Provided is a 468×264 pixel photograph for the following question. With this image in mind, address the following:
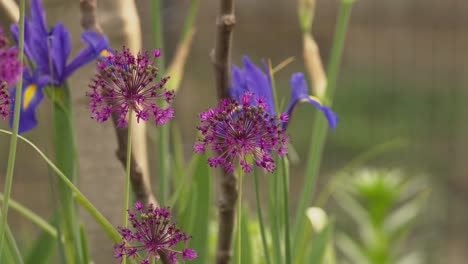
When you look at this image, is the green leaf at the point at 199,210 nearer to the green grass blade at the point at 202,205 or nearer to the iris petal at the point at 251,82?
the green grass blade at the point at 202,205

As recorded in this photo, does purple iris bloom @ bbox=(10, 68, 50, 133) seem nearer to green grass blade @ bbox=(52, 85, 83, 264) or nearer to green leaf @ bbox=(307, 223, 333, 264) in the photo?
green grass blade @ bbox=(52, 85, 83, 264)

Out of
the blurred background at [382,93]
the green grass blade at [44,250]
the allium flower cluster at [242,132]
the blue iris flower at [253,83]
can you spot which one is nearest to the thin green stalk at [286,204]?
the blue iris flower at [253,83]

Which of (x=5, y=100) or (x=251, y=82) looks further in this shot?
(x=251, y=82)

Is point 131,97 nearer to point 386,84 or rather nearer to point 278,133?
point 278,133

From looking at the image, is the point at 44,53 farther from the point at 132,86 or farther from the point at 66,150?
the point at 132,86

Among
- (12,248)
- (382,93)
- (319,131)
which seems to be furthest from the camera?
(382,93)

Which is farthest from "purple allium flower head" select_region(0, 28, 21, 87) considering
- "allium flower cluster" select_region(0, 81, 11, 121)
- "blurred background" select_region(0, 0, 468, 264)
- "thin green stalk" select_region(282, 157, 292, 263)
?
"blurred background" select_region(0, 0, 468, 264)

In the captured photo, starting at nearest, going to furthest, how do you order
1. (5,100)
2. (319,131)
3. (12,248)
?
(5,100) → (12,248) → (319,131)

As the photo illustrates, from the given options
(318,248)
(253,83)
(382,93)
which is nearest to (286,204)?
(253,83)

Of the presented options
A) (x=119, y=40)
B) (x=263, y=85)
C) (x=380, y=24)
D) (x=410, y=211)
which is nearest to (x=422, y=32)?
(x=380, y=24)
